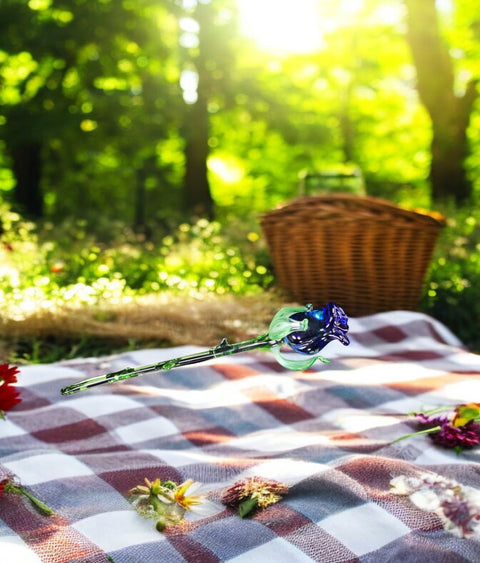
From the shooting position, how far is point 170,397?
7.50 ft

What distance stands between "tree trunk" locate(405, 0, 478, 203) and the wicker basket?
5478 mm

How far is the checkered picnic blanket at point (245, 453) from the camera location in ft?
4.26

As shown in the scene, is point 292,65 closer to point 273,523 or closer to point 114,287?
point 114,287

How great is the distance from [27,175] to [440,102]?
5.91 metres

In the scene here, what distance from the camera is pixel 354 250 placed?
3486 mm

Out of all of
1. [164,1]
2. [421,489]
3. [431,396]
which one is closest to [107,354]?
[431,396]

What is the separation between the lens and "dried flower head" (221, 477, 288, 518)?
1.42m

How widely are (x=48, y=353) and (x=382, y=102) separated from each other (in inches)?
561

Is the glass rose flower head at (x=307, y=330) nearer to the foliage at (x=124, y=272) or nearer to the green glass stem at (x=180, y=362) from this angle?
the green glass stem at (x=180, y=362)

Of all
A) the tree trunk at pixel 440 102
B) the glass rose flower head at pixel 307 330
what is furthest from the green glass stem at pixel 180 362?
the tree trunk at pixel 440 102

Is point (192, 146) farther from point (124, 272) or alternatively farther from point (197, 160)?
point (124, 272)

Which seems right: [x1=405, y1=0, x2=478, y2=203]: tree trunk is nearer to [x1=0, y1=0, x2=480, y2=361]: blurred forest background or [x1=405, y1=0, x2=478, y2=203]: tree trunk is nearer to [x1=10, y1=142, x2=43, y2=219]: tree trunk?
[x1=0, y1=0, x2=480, y2=361]: blurred forest background

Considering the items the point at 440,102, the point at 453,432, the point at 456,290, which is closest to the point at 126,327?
the point at 453,432

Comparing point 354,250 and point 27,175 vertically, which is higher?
point 27,175
